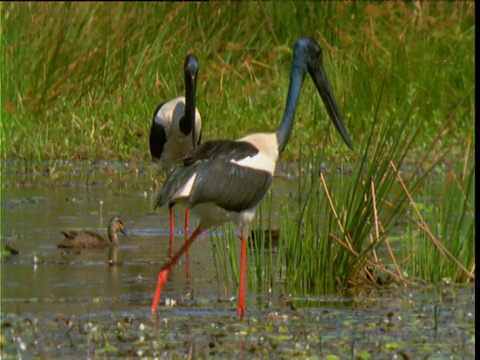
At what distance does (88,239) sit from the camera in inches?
351

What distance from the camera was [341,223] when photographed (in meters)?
7.38

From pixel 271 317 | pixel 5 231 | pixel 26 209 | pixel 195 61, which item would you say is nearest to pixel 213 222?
pixel 271 317

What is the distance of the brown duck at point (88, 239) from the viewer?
8867mm

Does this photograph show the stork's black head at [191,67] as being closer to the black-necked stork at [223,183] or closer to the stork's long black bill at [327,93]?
the stork's long black bill at [327,93]

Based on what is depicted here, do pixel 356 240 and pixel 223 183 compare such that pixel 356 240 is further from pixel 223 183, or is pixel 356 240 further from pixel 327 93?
pixel 327 93

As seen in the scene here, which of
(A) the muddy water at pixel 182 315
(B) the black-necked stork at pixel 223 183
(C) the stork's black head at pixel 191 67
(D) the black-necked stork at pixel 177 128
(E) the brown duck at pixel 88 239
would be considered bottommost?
(A) the muddy water at pixel 182 315

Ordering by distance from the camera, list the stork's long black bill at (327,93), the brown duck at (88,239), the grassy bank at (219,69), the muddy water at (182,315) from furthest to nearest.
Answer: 1. the grassy bank at (219,69)
2. the brown duck at (88,239)
3. the stork's long black bill at (327,93)
4. the muddy water at (182,315)

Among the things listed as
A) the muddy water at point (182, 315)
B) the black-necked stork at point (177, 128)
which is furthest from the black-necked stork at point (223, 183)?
the black-necked stork at point (177, 128)

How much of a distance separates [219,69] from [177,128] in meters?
2.83

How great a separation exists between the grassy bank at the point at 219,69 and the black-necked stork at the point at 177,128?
56 cm

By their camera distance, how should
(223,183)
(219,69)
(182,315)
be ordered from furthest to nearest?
1. (219,69)
2. (223,183)
3. (182,315)

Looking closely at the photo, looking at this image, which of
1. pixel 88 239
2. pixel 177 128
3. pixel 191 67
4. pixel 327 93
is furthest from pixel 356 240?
pixel 191 67

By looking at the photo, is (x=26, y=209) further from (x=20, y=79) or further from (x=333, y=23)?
(x=333, y=23)

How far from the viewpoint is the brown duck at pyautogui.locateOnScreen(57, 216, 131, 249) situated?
8867 millimetres
